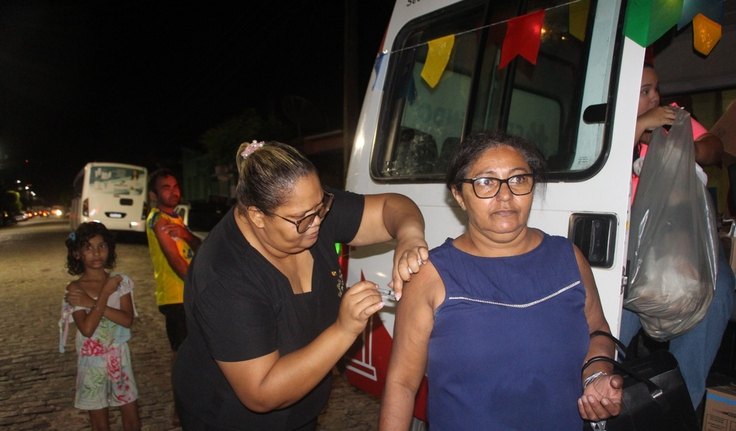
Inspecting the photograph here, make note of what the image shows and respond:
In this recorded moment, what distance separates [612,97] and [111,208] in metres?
19.2

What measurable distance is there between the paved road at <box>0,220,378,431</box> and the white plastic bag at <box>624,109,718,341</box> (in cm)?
250

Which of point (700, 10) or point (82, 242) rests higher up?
point (700, 10)

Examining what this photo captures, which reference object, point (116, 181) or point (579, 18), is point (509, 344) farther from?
point (116, 181)

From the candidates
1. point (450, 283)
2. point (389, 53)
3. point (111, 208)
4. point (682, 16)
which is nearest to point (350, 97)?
point (389, 53)

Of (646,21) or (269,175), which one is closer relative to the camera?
(269,175)

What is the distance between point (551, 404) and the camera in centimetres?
165

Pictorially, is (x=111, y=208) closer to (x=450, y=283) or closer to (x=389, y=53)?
(x=389, y=53)

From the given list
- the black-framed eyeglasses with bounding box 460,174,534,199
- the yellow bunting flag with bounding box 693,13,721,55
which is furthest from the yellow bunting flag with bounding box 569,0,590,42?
the black-framed eyeglasses with bounding box 460,174,534,199

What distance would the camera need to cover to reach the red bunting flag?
233 centimetres

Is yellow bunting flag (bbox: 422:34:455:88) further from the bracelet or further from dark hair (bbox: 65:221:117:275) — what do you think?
dark hair (bbox: 65:221:117:275)

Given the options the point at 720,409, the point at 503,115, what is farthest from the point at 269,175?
the point at 720,409

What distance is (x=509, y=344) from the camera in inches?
63.5

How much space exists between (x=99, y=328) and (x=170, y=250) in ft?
2.18

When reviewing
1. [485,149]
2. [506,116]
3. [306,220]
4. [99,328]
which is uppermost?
[506,116]
